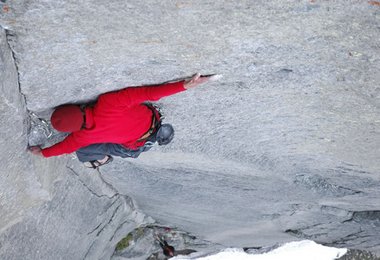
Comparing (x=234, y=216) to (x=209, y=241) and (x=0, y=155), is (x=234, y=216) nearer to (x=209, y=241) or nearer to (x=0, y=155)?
(x=209, y=241)

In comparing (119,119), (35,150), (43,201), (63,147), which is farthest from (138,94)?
(43,201)

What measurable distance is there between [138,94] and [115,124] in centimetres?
32

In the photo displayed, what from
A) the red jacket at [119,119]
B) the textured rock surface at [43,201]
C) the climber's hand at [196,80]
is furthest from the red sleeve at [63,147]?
the climber's hand at [196,80]

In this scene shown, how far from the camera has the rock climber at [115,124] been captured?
2.50 m

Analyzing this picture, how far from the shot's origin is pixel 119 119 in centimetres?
270

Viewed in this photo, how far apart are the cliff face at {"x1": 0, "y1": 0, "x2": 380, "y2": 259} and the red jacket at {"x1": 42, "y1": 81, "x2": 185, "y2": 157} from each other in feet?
0.23

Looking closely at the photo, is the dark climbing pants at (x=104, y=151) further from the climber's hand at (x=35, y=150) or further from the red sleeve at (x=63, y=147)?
the climber's hand at (x=35, y=150)

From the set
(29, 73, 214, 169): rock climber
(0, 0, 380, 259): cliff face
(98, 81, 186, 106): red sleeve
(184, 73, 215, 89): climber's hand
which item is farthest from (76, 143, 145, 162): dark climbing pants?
(184, 73, 215, 89): climber's hand

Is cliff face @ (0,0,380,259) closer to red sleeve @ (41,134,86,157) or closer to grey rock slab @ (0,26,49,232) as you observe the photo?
grey rock slab @ (0,26,49,232)

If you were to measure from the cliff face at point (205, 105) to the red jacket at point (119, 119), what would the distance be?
0.07m

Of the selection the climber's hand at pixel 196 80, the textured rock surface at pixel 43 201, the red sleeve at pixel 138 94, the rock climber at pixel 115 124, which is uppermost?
the climber's hand at pixel 196 80

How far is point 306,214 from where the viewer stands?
5.23m

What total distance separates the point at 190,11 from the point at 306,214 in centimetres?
389

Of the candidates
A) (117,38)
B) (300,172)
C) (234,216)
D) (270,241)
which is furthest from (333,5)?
(270,241)
